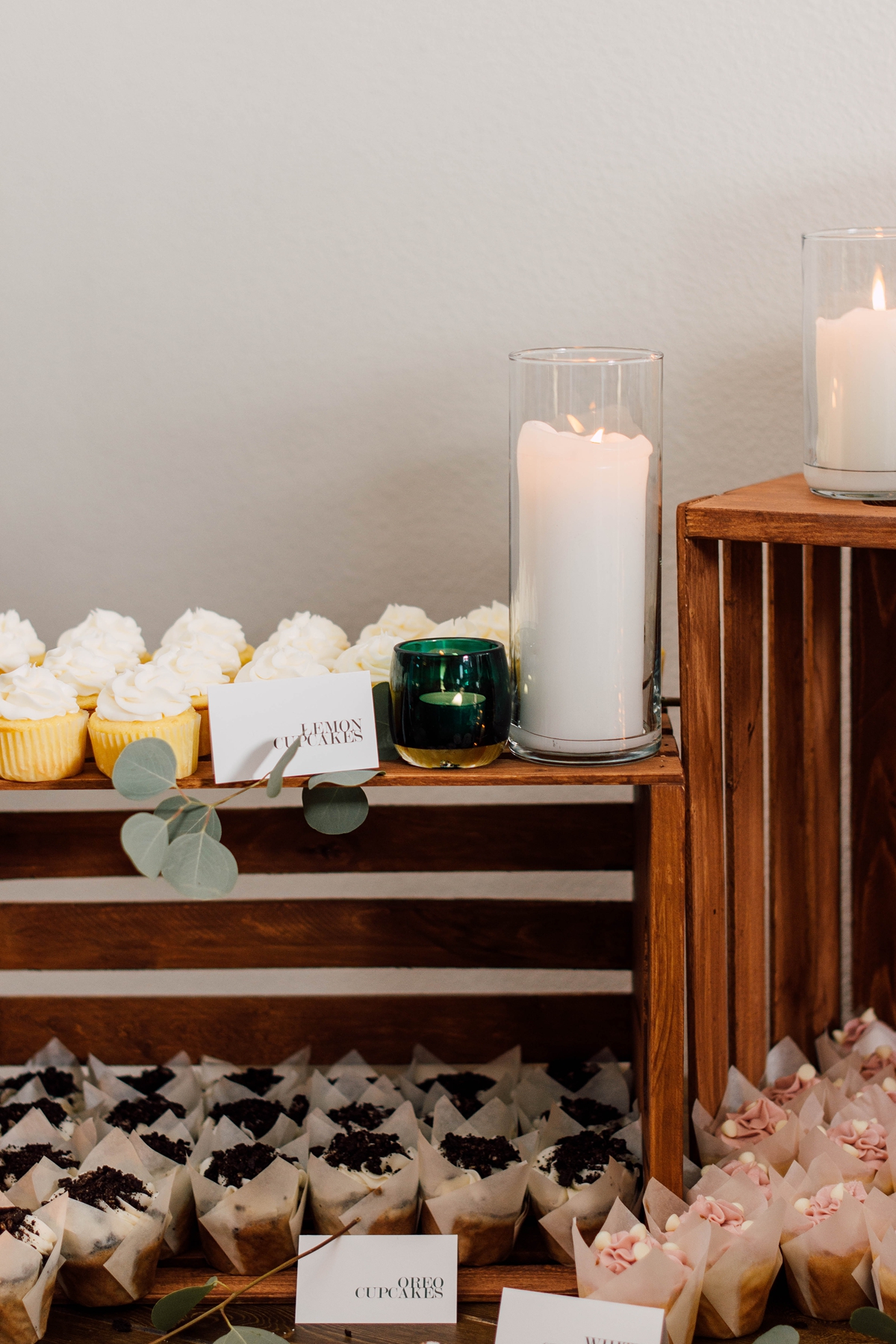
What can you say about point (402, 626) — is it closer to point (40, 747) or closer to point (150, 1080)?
point (40, 747)

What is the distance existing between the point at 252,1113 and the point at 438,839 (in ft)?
1.08

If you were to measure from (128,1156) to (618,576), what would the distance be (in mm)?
652

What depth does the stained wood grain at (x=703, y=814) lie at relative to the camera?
88 centimetres

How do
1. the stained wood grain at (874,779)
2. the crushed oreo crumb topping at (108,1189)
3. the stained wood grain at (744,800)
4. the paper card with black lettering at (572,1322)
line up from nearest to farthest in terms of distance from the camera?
the paper card with black lettering at (572,1322), the crushed oreo crumb topping at (108,1189), the stained wood grain at (744,800), the stained wood grain at (874,779)

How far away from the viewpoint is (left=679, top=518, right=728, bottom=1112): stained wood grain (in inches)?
34.7

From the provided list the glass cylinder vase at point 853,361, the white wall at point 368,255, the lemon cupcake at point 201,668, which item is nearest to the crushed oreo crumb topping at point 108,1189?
the lemon cupcake at point 201,668

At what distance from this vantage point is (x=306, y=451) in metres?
1.21

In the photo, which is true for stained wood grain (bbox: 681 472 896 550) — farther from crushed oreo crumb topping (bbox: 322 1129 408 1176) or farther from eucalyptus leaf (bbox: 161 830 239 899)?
crushed oreo crumb topping (bbox: 322 1129 408 1176)

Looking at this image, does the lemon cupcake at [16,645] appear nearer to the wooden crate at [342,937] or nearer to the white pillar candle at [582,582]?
the wooden crate at [342,937]

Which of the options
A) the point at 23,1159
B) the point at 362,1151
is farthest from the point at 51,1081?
the point at 362,1151

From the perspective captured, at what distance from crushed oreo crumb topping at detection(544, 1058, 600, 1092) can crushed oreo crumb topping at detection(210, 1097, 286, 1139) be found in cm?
28

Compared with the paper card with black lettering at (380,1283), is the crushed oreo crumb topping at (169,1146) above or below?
above

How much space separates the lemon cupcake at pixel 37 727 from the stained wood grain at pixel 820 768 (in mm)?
692

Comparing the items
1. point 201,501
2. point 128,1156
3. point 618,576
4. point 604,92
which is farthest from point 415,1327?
point 604,92
